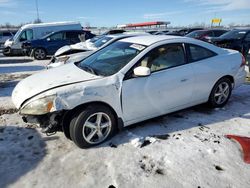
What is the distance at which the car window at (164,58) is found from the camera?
4004 mm

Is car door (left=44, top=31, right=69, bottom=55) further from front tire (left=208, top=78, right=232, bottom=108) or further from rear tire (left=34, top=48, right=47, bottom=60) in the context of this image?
front tire (left=208, top=78, right=232, bottom=108)

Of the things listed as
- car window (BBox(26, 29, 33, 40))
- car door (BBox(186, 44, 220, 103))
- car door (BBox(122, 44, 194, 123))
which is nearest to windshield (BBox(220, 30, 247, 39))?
car door (BBox(186, 44, 220, 103))

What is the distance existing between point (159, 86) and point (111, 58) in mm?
1051

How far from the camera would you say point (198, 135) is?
400 centimetres

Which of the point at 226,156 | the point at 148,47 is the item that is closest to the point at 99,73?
the point at 148,47

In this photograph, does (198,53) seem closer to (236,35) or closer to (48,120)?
(48,120)

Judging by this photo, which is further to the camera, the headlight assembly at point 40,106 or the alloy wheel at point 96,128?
the alloy wheel at point 96,128

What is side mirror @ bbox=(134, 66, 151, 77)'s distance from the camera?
367 centimetres

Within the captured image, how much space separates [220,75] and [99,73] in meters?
2.46

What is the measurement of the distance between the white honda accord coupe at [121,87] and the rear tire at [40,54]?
1013cm

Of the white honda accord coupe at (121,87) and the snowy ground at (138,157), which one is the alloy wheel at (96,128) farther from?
the snowy ground at (138,157)

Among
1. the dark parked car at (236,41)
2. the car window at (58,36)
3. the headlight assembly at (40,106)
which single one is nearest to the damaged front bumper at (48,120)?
the headlight assembly at (40,106)

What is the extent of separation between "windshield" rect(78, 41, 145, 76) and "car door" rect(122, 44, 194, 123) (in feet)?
0.76

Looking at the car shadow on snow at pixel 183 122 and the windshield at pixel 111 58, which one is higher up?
the windshield at pixel 111 58
